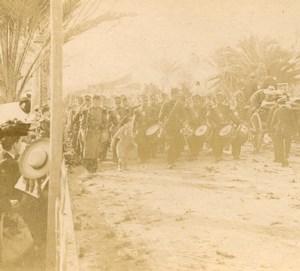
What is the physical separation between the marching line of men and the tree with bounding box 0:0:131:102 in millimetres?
463

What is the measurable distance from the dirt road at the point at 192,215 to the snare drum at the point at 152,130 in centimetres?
19

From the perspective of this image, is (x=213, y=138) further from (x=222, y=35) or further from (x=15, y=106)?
(x=15, y=106)

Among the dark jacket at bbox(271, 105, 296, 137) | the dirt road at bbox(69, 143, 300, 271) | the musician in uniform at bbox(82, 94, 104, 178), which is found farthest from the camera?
the dark jacket at bbox(271, 105, 296, 137)

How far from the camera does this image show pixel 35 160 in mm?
3084

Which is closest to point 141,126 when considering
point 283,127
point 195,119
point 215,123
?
point 195,119

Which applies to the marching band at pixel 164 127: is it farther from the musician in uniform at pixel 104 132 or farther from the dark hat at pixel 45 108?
the dark hat at pixel 45 108

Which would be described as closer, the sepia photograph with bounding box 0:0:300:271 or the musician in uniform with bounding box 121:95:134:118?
the sepia photograph with bounding box 0:0:300:271

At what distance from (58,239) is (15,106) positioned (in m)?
0.99

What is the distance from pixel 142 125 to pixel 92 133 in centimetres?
36

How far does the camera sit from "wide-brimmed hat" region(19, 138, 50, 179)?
3084mm

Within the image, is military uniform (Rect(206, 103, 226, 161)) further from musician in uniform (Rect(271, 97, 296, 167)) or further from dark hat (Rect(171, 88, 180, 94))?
musician in uniform (Rect(271, 97, 296, 167))

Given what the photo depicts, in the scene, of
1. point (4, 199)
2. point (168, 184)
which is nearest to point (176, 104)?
point (168, 184)

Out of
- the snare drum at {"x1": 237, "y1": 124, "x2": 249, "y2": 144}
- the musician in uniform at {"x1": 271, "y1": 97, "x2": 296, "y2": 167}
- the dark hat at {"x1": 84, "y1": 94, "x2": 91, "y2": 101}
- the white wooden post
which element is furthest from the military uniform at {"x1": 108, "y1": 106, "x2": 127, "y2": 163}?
the musician in uniform at {"x1": 271, "y1": 97, "x2": 296, "y2": 167}

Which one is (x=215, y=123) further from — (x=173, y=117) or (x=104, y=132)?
(x=104, y=132)
